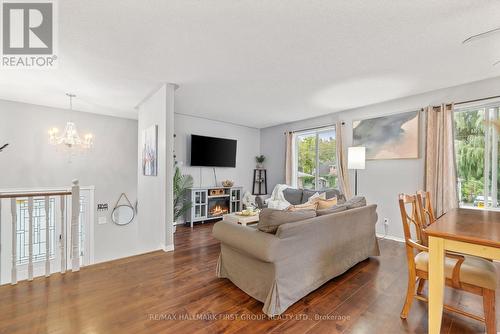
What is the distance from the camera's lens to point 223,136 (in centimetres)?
579

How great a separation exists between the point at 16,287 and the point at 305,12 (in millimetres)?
3615

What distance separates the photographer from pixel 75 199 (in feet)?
8.34

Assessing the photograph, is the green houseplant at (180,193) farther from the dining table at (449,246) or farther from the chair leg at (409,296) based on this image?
the dining table at (449,246)

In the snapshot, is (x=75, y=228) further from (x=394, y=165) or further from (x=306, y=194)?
(x=394, y=165)

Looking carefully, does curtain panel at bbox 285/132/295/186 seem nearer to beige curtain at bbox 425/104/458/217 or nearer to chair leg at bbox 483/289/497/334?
beige curtain at bbox 425/104/458/217

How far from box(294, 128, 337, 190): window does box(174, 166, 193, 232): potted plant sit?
271 centimetres

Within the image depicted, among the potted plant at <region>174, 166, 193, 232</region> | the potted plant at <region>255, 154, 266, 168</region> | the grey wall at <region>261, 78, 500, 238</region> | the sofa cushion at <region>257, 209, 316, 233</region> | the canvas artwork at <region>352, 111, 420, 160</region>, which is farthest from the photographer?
the potted plant at <region>255, 154, 266, 168</region>

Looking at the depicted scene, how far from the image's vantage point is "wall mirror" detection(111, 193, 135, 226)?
5.16 meters

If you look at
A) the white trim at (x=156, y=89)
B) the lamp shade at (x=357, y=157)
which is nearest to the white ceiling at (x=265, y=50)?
the white trim at (x=156, y=89)

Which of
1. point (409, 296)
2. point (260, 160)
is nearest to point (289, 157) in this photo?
point (260, 160)

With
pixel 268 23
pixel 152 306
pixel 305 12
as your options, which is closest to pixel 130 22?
pixel 268 23

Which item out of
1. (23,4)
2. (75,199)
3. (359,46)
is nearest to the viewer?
(23,4)

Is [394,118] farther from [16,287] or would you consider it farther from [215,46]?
[16,287]

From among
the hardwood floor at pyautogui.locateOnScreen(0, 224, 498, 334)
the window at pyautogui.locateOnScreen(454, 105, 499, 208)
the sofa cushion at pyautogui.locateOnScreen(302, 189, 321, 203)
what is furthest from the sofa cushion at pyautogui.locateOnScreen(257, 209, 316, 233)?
the window at pyautogui.locateOnScreen(454, 105, 499, 208)
